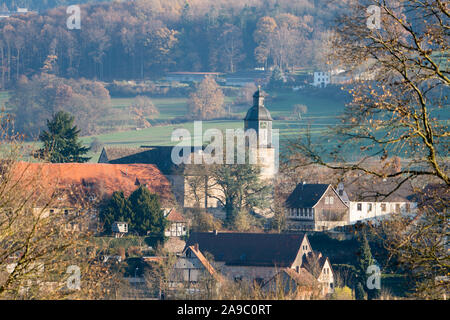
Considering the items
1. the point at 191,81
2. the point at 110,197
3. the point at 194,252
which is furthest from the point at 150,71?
the point at 194,252

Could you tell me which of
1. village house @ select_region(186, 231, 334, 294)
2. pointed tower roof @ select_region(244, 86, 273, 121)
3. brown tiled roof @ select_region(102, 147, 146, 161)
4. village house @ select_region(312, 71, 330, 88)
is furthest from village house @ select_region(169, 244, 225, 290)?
village house @ select_region(312, 71, 330, 88)

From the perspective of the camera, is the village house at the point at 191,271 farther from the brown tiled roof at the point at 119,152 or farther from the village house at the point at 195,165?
the brown tiled roof at the point at 119,152

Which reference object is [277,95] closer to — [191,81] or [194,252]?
[191,81]

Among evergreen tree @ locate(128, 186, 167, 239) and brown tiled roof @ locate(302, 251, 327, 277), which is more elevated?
evergreen tree @ locate(128, 186, 167, 239)

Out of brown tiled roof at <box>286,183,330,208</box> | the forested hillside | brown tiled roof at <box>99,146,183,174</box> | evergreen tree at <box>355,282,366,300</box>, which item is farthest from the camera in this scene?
the forested hillside

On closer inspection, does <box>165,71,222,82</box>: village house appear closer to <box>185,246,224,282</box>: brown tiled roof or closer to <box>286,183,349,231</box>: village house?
<box>286,183,349,231</box>: village house
